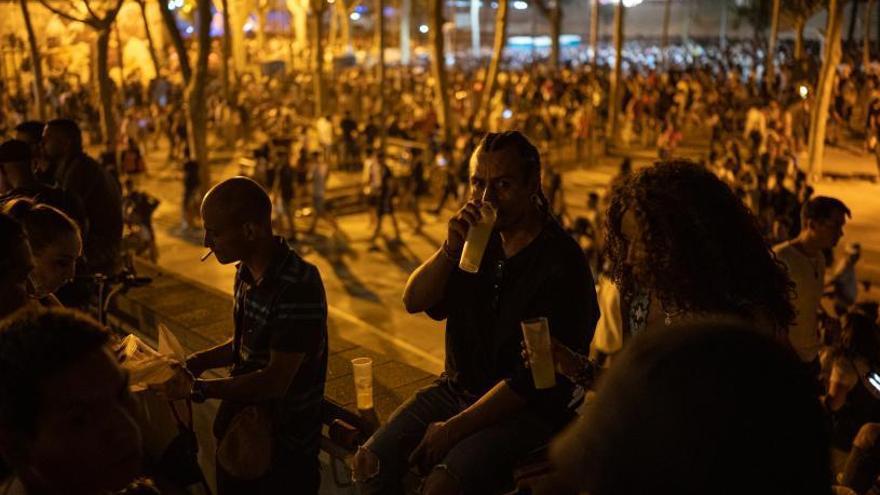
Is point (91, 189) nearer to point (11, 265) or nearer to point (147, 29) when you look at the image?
point (11, 265)

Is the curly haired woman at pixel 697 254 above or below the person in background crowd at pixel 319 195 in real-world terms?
above

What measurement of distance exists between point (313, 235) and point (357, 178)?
5.27 metres

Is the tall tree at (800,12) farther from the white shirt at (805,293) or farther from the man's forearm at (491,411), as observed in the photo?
the man's forearm at (491,411)

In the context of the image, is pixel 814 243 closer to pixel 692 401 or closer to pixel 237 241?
pixel 237 241

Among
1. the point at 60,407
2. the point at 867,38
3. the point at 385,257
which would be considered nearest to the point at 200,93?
the point at 385,257

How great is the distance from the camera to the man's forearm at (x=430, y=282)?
2.96 m

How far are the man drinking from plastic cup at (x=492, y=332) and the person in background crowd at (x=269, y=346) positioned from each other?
0.90 ft

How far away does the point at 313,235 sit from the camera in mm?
15086

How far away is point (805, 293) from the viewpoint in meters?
4.42

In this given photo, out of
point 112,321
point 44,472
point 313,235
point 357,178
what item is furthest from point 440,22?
point 44,472

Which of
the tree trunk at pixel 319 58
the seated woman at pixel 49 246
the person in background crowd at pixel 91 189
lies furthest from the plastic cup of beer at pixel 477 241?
the tree trunk at pixel 319 58

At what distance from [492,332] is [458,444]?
1.34ft

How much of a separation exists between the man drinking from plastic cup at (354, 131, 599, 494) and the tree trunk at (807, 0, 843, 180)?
14241mm

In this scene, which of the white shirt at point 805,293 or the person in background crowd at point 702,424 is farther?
the white shirt at point 805,293
